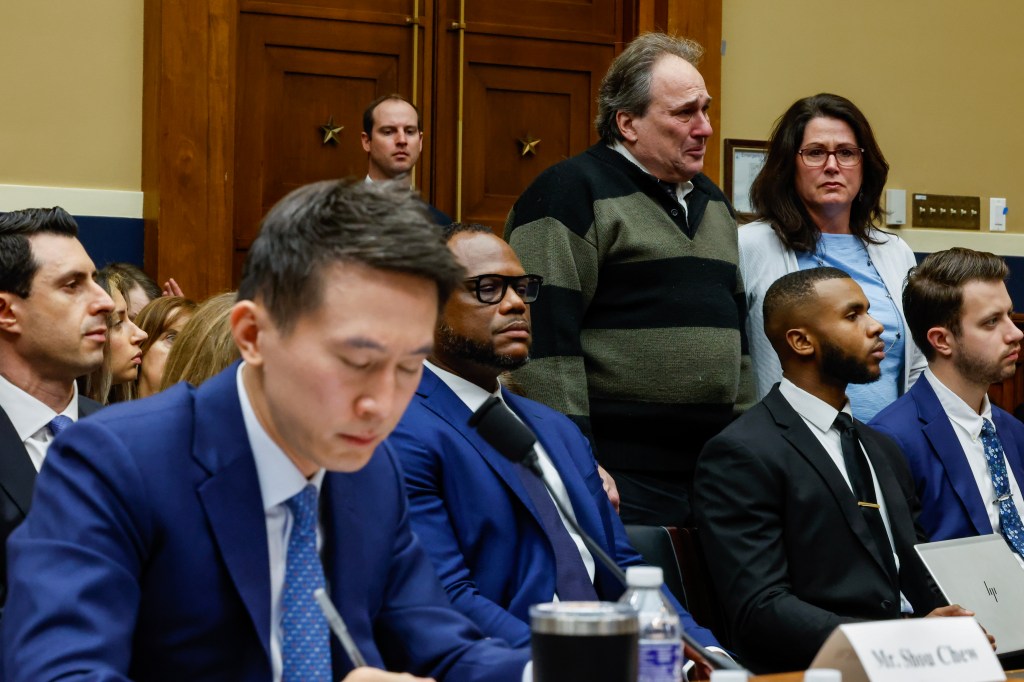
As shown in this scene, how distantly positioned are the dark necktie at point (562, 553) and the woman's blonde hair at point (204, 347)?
549 mm

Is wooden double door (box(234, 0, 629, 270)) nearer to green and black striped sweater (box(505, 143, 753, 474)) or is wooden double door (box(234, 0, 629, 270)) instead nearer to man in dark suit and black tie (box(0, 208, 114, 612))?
green and black striped sweater (box(505, 143, 753, 474))

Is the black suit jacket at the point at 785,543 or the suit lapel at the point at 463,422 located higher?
the suit lapel at the point at 463,422

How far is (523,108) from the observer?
5.33 metres

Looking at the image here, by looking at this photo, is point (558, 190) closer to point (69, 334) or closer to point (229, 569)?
point (69, 334)

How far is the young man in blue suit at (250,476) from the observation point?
4.39 feet

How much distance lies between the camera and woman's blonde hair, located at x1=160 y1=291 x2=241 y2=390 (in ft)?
7.61

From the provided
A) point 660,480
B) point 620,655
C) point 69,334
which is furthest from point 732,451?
point 620,655

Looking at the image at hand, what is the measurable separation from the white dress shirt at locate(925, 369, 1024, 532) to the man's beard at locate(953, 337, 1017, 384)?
0.25 ft

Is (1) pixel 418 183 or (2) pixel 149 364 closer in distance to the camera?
(2) pixel 149 364

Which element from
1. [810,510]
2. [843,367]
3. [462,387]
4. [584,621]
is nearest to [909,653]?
[584,621]

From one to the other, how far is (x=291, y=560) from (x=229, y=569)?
80mm

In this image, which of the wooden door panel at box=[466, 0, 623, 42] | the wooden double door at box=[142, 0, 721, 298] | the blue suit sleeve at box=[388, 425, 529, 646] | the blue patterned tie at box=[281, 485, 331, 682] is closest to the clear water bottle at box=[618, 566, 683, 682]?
the blue patterned tie at box=[281, 485, 331, 682]

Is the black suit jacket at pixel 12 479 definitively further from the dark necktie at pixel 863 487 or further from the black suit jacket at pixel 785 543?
the dark necktie at pixel 863 487

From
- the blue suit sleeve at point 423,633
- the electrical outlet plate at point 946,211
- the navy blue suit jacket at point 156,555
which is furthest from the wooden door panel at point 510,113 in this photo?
the navy blue suit jacket at point 156,555
